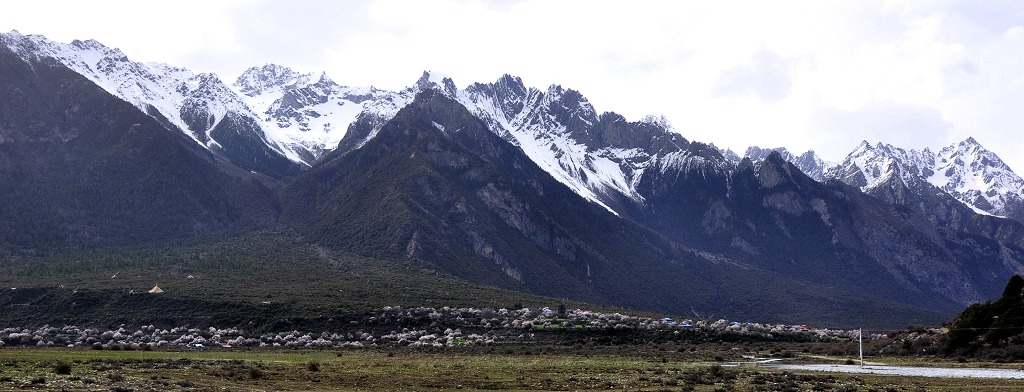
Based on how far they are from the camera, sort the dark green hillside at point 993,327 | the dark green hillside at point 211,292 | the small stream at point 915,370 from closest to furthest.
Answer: the small stream at point 915,370 → the dark green hillside at point 993,327 → the dark green hillside at point 211,292

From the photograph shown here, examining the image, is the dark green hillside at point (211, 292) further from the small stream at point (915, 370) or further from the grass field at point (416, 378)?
the small stream at point (915, 370)

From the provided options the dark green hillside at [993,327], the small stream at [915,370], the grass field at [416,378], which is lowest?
the grass field at [416,378]

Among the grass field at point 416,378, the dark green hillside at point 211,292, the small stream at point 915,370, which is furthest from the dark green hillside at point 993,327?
the dark green hillside at point 211,292

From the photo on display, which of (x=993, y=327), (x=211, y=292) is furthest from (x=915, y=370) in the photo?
(x=211, y=292)

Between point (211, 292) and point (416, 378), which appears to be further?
point (211, 292)

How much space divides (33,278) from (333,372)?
117 meters

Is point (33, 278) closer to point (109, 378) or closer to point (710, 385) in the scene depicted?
point (109, 378)

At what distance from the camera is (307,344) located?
115 meters

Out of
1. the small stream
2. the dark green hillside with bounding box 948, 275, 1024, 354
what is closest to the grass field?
the small stream

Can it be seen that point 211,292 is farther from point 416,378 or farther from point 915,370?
point 915,370

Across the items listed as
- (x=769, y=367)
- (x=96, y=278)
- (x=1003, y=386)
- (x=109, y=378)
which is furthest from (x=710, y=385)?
(x=96, y=278)

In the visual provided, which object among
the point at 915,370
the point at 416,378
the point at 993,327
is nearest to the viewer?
the point at 416,378

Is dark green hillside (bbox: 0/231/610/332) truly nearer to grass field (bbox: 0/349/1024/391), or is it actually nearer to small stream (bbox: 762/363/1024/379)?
grass field (bbox: 0/349/1024/391)

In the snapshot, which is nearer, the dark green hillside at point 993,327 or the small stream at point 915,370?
the small stream at point 915,370
